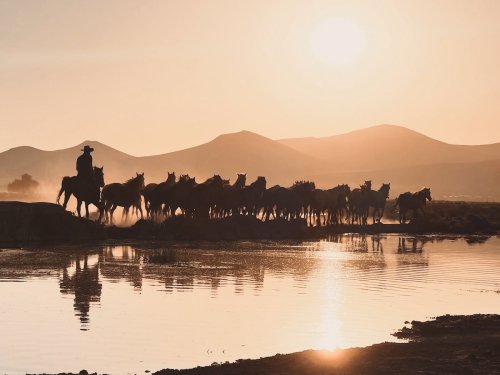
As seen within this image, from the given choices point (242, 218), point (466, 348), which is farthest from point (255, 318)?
point (242, 218)

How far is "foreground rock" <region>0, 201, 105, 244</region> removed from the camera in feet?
155

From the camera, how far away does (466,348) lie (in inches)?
679

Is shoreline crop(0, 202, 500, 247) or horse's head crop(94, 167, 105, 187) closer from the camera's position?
shoreline crop(0, 202, 500, 247)

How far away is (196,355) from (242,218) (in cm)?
4219

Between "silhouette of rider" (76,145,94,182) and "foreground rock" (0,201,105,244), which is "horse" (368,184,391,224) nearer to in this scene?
"foreground rock" (0,201,105,244)

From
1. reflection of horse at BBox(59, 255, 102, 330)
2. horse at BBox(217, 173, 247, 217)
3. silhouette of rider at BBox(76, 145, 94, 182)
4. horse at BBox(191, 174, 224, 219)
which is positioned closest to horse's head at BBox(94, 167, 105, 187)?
silhouette of rider at BBox(76, 145, 94, 182)

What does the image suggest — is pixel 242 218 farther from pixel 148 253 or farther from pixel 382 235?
pixel 148 253

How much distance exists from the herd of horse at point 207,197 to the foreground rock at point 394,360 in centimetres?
3475

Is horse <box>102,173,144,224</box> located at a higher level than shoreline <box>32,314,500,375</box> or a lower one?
higher

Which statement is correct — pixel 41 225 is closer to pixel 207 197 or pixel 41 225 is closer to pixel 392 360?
pixel 207 197

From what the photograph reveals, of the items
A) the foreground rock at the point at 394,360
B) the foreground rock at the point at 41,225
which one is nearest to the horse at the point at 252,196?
the foreground rock at the point at 41,225

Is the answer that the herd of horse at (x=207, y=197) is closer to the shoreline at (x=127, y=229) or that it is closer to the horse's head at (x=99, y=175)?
the horse's head at (x=99, y=175)

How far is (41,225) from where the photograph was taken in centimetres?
4859

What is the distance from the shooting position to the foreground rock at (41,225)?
155 feet
